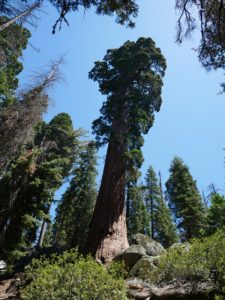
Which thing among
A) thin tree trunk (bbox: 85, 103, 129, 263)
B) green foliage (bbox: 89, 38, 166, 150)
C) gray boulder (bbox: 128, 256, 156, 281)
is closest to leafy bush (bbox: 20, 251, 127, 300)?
gray boulder (bbox: 128, 256, 156, 281)

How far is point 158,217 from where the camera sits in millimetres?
25953

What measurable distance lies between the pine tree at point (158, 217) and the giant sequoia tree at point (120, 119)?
14423 millimetres

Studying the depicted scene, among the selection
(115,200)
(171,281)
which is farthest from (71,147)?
(171,281)

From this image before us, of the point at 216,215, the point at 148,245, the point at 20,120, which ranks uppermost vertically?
the point at 20,120

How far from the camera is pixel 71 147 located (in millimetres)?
19969

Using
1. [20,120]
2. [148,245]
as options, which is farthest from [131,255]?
[20,120]

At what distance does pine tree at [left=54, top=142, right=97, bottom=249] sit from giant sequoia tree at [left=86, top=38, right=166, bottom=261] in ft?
21.3

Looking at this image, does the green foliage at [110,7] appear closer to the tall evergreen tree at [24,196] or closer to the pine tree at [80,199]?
the tall evergreen tree at [24,196]

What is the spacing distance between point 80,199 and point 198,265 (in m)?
15.6

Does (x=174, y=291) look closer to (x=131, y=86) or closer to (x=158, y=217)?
(x=131, y=86)

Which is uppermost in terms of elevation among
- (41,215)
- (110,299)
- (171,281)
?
A: (41,215)

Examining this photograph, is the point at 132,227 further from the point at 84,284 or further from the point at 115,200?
the point at 84,284

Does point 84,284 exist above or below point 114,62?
below

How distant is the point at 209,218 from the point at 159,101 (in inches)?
283
